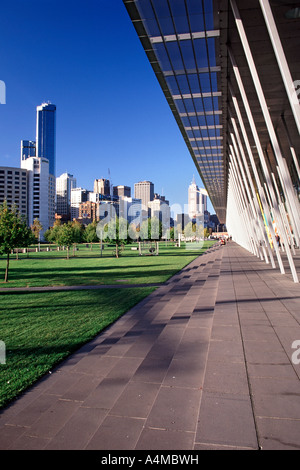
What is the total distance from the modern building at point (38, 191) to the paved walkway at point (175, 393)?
149703 mm

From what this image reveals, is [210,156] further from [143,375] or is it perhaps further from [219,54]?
[143,375]

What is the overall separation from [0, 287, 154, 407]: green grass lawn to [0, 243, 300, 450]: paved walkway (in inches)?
10.8

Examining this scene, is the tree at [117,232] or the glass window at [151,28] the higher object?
the glass window at [151,28]

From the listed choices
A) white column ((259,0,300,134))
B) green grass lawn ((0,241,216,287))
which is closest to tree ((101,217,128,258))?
green grass lawn ((0,241,216,287))

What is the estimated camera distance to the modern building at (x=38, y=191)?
14738 centimetres

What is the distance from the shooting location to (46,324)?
7238 mm

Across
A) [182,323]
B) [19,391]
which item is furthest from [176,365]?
[182,323]

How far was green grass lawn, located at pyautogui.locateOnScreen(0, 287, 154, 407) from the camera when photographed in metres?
4.49

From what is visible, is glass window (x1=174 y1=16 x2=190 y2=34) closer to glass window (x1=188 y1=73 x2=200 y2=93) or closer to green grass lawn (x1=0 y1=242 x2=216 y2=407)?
glass window (x1=188 y1=73 x2=200 y2=93)

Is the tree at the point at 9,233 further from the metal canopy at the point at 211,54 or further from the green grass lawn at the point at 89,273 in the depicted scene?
the metal canopy at the point at 211,54

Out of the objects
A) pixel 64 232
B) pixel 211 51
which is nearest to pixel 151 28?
pixel 211 51

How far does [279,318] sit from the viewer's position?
5.79 m

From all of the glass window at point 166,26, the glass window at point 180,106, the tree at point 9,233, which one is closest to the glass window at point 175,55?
the glass window at point 166,26

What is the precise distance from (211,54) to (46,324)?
1158 cm
